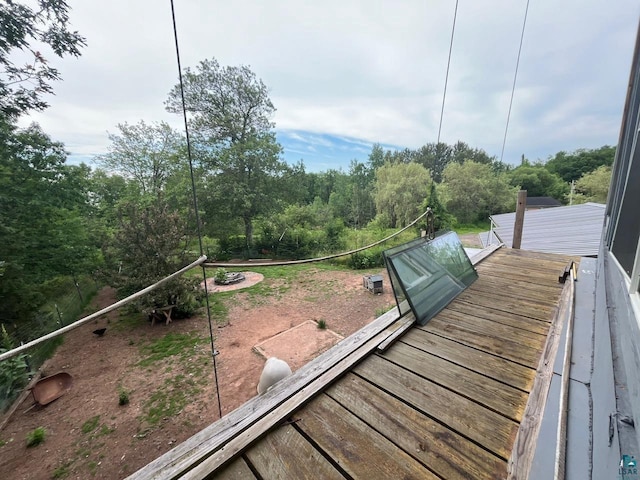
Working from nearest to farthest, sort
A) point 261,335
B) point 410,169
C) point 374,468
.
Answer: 1. point 374,468
2. point 261,335
3. point 410,169

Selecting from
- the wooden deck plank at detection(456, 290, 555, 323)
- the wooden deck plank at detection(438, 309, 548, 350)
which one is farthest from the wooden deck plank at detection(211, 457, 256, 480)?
the wooden deck plank at detection(456, 290, 555, 323)

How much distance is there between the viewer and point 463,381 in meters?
1.15

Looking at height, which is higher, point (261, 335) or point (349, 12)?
point (349, 12)

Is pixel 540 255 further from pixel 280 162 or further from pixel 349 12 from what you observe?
pixel 280 162

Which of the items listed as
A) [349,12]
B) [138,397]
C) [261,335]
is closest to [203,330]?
[261,335]

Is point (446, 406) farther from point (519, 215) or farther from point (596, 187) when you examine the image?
point (596, 187)

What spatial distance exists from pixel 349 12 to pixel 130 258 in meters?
6.58

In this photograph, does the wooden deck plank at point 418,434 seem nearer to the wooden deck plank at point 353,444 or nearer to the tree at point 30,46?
the wooden deck plank at point 353,444

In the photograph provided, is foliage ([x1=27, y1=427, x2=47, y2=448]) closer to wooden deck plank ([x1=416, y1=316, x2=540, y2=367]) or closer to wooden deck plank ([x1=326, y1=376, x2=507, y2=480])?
wooden deck plank ([x1=326, y1=376, x2=507, y2=480])

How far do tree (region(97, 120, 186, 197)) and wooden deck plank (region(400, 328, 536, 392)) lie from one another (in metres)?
13.3

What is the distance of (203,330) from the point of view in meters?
A: 5.22

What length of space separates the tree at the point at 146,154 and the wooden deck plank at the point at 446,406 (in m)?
13.4

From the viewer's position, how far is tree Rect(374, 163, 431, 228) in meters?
15.1

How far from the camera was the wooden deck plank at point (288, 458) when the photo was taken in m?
0.78
